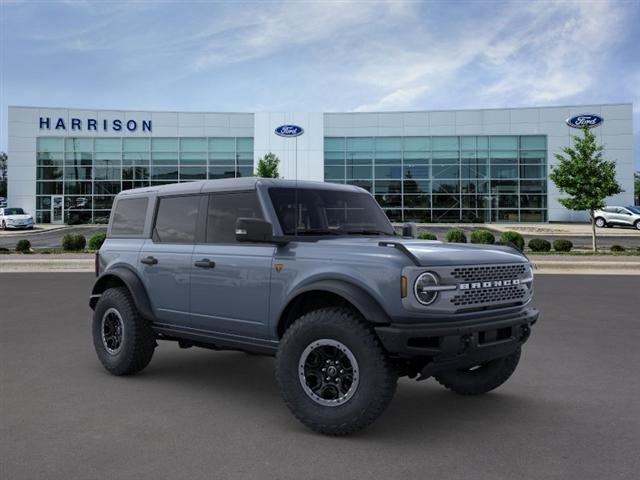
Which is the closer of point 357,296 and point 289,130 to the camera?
point 357,296

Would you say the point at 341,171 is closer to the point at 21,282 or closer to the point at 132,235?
the point at 21,282

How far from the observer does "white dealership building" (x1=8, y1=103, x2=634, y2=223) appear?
48375mm

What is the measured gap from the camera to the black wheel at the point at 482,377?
5340 millimetres

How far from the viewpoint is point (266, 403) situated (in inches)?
207

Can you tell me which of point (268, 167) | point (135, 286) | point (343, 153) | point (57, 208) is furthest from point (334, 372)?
point (57, 208)

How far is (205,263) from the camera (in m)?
5.41

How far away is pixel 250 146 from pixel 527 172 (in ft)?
75.0

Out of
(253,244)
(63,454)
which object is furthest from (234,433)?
(253,244)

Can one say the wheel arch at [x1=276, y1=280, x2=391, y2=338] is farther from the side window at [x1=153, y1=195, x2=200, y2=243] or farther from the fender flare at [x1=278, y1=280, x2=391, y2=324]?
the side window at [x1=153, y1=195, x2=200, y2=243]

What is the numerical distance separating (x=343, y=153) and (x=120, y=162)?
18472 mm

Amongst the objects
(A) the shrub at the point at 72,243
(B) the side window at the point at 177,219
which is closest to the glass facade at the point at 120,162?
(A) the shrub at the point at 72,243

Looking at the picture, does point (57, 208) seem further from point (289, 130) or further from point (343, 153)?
point (343, 153)

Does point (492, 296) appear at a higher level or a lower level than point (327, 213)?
lower

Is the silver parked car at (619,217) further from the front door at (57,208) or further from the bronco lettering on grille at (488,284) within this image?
the front door at (57,208)
